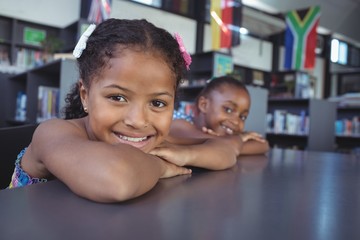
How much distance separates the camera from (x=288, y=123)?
4508mm

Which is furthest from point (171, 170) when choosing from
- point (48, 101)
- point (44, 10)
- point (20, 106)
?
point (44, 10)

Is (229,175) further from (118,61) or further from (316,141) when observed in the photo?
(316,141)

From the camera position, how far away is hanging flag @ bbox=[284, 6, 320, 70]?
22.2 feet

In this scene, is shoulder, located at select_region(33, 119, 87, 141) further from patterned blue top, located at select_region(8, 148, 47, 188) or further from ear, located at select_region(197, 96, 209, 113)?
ear, located at select_region(197, 96, 209, 113)

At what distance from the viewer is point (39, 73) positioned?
2750 millimetres

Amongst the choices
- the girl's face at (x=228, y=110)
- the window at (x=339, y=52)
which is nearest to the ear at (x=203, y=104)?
the girl's face at (x=228, y=110)

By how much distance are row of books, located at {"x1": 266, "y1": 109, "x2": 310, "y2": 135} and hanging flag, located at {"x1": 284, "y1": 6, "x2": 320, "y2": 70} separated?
248cm

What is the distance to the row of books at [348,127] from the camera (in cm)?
463

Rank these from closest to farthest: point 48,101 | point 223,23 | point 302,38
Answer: point 48,101 < point 223,23 < point 302,38

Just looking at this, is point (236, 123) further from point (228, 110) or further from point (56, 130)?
point (56, 130)

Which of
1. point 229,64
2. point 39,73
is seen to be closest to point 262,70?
point 229,64

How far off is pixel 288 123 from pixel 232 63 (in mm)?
1281

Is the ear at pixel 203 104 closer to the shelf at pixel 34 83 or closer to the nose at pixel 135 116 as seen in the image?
the shelf at pixel 34 83

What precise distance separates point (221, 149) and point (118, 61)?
1.12 ft
